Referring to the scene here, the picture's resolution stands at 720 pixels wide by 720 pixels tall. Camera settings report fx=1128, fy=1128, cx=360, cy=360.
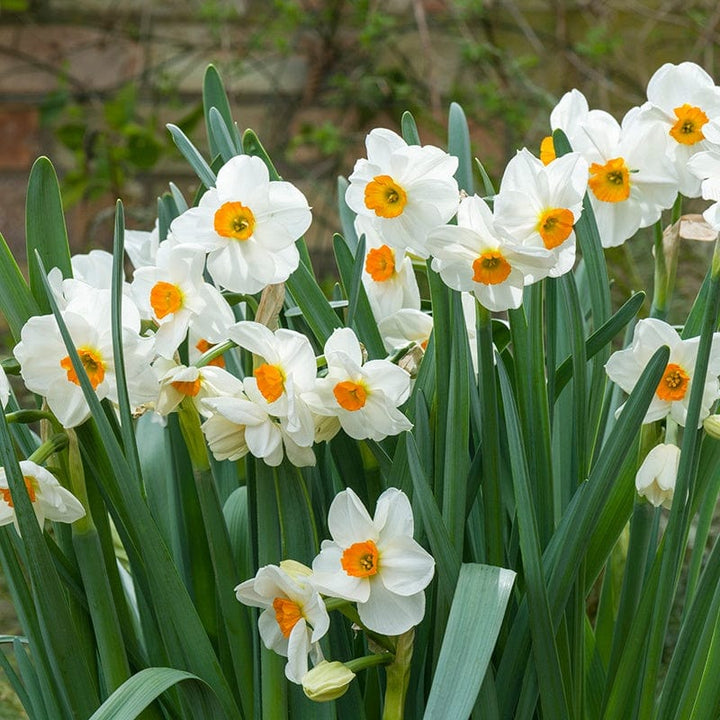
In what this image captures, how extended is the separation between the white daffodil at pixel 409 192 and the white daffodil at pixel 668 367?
0.11m

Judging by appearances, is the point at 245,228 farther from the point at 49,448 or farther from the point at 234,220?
the point at 49,448

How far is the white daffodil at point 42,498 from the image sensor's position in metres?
0.51

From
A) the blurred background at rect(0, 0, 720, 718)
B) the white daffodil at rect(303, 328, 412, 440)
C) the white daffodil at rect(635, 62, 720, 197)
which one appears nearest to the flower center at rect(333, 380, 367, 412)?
the white daffodil at rect(303, 328, 412, 440)

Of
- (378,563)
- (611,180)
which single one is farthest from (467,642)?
(611,180)

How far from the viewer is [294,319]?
650 millimetres

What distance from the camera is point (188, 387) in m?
0.52

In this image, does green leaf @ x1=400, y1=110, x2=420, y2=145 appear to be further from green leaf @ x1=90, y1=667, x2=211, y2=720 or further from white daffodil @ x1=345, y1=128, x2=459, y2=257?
green leaf @ x1=90, y1=667, x2=211, y2=720

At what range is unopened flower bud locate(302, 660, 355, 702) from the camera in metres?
0.48

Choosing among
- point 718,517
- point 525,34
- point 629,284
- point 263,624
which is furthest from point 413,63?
point 263,624

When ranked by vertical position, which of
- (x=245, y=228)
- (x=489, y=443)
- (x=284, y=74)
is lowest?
(x=489, y=443)

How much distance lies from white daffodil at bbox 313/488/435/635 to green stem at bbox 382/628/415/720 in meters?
0.02

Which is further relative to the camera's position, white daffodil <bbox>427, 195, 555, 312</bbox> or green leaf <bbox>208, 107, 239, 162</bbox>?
green leaf <bbox>208, 107, 239, 162</bbox>

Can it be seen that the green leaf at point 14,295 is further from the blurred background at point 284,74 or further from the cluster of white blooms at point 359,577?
the blurred background at point 284,74

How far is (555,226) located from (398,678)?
8.6 inches
